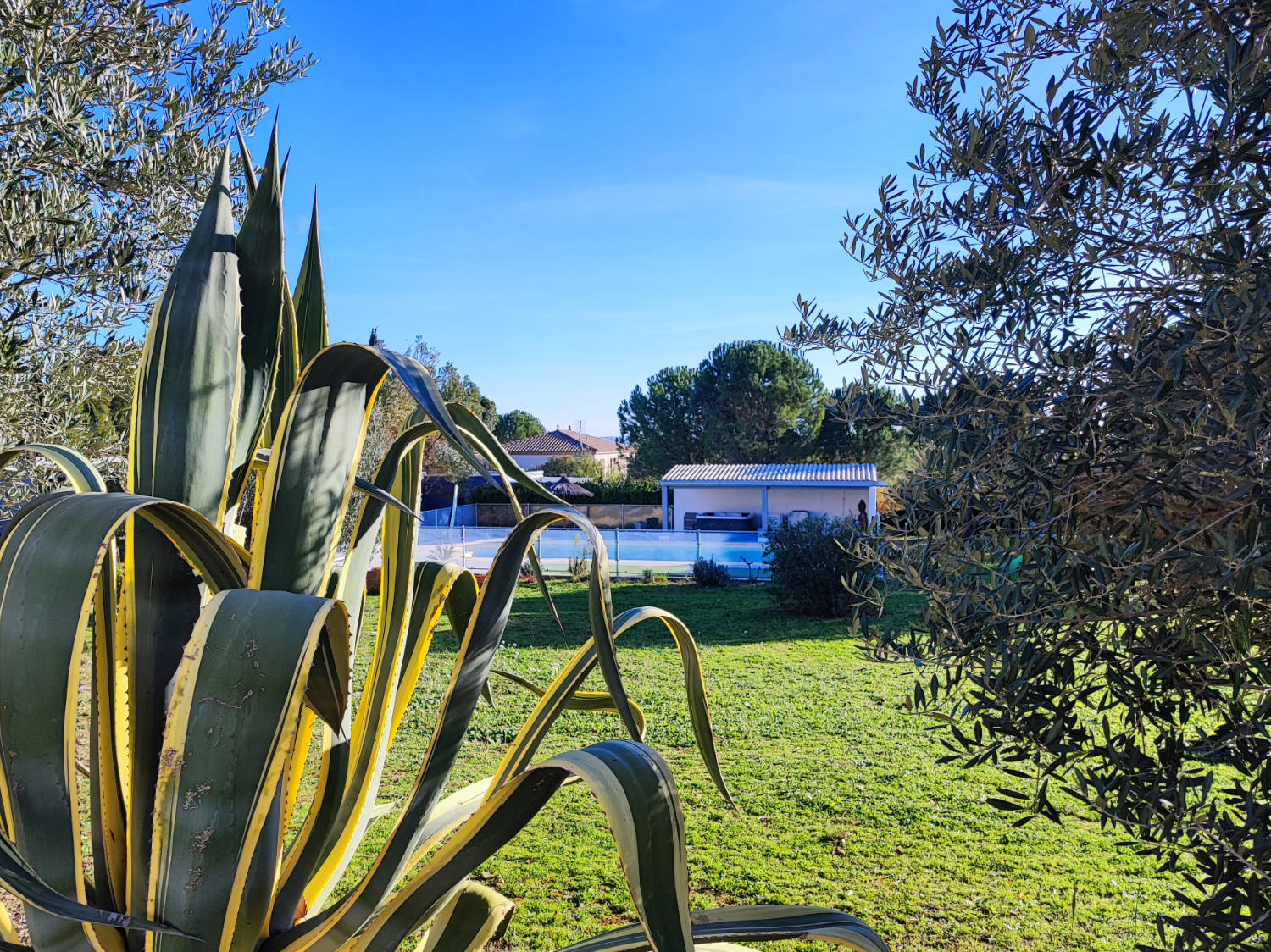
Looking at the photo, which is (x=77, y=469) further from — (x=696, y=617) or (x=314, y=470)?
(x=696, y=617)

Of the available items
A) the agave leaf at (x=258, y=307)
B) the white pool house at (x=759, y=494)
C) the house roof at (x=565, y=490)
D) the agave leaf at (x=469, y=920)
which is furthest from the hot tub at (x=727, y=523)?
the agave leaf at (x=258, y=307)

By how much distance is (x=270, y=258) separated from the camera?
1.25 metres

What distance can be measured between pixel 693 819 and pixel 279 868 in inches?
147

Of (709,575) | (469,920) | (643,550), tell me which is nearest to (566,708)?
(469,920)

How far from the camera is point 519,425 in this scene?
6644cm

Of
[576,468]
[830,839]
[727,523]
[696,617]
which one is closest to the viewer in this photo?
[830,839]

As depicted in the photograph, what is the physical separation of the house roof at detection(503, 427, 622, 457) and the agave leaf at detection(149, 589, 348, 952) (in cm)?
5057

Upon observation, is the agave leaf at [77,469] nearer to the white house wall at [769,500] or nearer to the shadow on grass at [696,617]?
the shadow on grass at [696,617]

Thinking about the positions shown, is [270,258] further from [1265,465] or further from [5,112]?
[5,112]

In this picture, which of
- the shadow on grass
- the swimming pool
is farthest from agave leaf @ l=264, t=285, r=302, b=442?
the swimming pool

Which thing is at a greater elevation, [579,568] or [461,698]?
[461,698]

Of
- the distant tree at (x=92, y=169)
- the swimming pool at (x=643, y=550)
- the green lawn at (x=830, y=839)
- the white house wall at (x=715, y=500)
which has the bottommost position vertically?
the green lawn at (x=830, y=839)

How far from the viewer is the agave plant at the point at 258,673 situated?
780mm

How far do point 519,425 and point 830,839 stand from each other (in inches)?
2490
